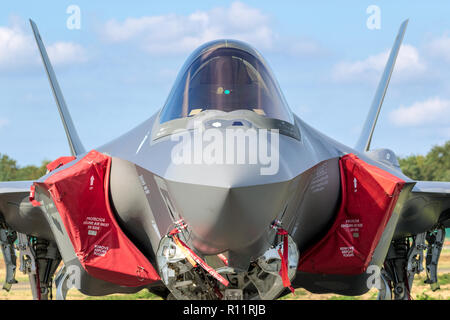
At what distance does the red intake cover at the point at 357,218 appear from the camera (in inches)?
198

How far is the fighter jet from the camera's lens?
3.52 m

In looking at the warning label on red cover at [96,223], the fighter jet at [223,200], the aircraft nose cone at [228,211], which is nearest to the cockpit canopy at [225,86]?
the fighter jet at [223,200]

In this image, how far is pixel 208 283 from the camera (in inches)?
177

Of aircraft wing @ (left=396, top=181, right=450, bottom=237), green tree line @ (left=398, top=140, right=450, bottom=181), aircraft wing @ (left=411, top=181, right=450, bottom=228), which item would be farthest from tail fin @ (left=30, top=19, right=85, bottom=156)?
green tree line @ (left=398, top=140, right=450, bottom=181)

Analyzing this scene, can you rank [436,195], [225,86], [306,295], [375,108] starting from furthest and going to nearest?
[306,295] → [375,108] → [436,195] → [225,86]

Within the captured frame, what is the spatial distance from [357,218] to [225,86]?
1.56 metres

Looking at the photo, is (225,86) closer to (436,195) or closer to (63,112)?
(436,195)

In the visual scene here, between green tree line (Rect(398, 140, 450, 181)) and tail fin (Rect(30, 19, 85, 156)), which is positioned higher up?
tail fin (Rect(30, 19, 85, 156))

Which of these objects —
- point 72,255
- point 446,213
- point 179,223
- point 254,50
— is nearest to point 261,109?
point 254,50

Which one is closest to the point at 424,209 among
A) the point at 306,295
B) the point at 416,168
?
the point at 306,295

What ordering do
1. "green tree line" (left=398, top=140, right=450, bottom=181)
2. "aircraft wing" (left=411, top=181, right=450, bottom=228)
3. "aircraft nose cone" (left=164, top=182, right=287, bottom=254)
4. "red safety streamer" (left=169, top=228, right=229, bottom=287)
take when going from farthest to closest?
1. "green tree line" (left=398, top=140, right=450, bottom=181)
2. "aircraft wing" (left=411, top=181, right=450, bottom=228)
3. "red safety streamer" (left=169, top=228, right=229, bottom=287)
4. "aircraft nose cone" (left=164, top=182, right=287, bottom=254)

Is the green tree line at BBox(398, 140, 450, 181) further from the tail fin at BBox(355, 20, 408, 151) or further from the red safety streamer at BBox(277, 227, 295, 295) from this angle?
the red safety streamer at BBox(277, 227, 295, 295)

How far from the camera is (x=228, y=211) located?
131 inches
